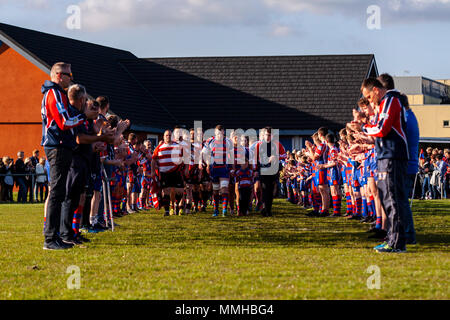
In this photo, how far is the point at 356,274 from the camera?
25.3 feet

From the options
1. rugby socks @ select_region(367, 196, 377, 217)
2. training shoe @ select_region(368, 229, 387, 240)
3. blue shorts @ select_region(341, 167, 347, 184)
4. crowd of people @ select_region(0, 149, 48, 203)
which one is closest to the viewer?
training shoe @ select_region(368, 229, 387, 240)

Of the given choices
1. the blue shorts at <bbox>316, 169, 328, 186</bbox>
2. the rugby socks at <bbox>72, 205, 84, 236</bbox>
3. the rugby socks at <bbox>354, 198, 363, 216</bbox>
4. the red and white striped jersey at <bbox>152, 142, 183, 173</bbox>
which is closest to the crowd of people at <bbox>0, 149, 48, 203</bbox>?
the red and white striped jersey at <bbox>152, 142, 183, 173</bbox>

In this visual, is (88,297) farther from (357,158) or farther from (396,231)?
(357,158)

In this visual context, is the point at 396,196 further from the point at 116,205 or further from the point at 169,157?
the point at 169,157

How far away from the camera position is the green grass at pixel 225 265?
22.2 ft

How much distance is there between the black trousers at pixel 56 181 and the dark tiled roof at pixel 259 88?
29.5 metres

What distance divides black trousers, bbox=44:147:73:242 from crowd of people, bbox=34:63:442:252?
0.01m

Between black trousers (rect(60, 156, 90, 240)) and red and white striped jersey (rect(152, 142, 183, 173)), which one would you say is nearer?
black trousers (rect(60, 156, 90, 240))

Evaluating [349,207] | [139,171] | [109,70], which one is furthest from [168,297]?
[109,70]

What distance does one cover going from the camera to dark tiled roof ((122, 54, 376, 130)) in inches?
1575

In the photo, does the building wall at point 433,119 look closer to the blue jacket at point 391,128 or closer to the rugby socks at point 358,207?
the rugby socks at point 358,207

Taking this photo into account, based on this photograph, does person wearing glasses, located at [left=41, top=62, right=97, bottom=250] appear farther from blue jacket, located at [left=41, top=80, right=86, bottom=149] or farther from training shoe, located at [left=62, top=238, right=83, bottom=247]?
training shoe, located at [left=62, top=238, right=83, bottom=247]

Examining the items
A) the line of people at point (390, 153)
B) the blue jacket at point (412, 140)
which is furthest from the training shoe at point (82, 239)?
the blue jacket at point (412, 140)
